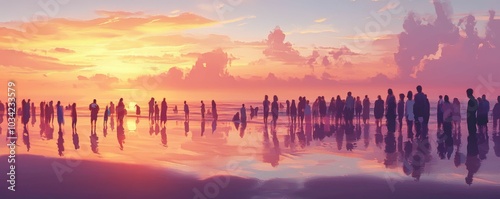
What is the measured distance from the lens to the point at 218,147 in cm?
1981

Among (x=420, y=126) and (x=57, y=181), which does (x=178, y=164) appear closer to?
(x=57, y=181)

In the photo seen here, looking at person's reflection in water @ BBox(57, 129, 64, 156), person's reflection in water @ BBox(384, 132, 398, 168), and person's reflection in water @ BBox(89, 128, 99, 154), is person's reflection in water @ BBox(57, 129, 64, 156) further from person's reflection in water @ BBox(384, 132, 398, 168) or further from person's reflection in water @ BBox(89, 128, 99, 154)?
person's reflection in water @ BBox(384, 132, 398, 168)

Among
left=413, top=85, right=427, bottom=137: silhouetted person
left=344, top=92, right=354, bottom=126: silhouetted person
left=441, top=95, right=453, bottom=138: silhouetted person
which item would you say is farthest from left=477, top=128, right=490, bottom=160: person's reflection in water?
left=344, top=92, right=354, bottom=126: silhouetted person

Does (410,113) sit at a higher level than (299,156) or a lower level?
higher

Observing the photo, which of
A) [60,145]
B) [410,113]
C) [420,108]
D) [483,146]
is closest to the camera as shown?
[483,146]

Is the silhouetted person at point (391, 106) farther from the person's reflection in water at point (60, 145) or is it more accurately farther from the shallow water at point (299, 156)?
the person's reflection in water at point (60, 145)

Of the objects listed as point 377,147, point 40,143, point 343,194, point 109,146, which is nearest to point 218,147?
point 109,146

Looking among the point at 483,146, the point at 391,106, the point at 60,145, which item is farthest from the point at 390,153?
the point at 60,145

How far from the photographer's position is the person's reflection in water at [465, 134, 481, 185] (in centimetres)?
1234

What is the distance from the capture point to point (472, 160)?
15344mm

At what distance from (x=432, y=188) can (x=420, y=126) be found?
1148 cm

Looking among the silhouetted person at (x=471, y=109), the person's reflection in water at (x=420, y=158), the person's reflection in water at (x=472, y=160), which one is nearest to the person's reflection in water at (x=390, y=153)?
the person's reflection in water at (x=420, y=158)

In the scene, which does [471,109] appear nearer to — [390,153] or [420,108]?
[420,108]

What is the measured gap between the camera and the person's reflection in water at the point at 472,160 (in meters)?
12.3
